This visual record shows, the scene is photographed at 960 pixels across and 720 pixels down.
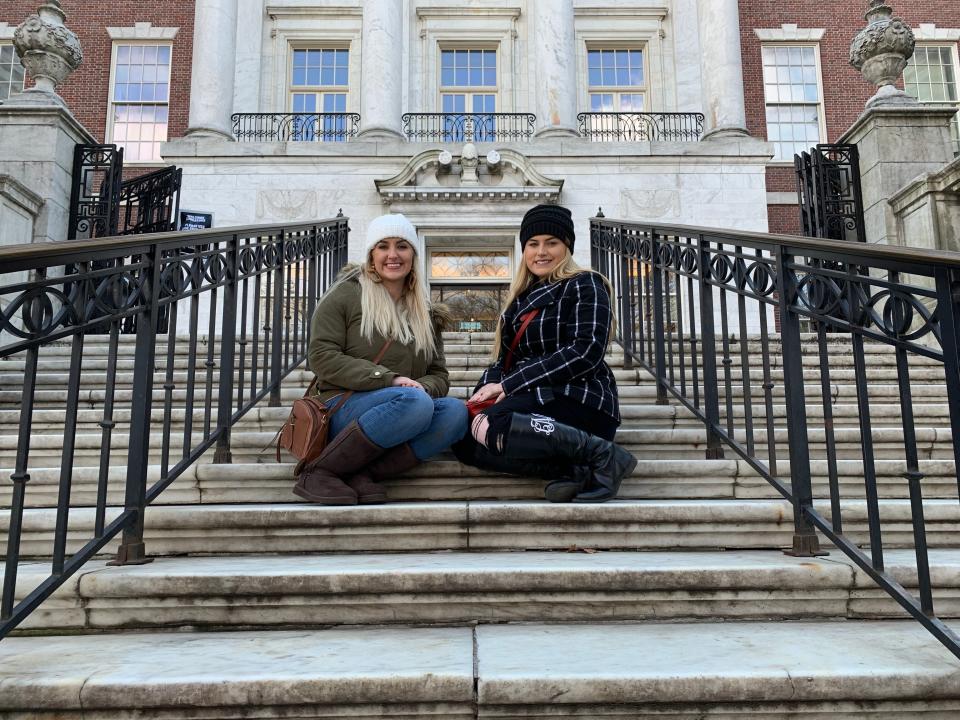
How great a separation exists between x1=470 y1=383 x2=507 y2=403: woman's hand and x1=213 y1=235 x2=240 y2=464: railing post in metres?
1.30

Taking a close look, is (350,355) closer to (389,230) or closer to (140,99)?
(389,230)

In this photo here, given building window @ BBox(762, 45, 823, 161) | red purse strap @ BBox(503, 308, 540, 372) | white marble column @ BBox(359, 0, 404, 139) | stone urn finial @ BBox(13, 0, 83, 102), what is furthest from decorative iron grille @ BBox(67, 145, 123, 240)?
building window @ BBox(762, 45, 823, 161)

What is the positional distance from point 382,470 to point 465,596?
1.00 m

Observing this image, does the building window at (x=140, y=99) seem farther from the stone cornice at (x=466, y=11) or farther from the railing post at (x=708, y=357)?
the railing post at (x=708, y=357)

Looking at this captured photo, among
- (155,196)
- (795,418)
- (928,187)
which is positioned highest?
(155,196)

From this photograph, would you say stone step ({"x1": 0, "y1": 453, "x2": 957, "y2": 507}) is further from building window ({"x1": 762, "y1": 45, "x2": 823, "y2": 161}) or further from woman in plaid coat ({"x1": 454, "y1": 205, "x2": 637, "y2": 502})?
building window ({"x1": 762, "y1": 45, "x2": 823, "y2": 161})

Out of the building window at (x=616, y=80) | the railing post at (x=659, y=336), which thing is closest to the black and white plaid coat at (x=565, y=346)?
the railing post at (x=659, y=336)

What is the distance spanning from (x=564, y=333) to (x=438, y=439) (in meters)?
0.81

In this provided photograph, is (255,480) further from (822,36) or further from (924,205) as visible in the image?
(822,36)

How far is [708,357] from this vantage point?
383 cm

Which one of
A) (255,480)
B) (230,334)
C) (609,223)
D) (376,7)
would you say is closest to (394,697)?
(255,480)

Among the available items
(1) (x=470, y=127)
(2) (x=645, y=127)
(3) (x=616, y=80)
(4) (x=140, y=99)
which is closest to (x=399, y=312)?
(1) (x=470, y=127)

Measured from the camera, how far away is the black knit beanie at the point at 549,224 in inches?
147

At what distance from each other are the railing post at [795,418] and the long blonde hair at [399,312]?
1710 millimetres
